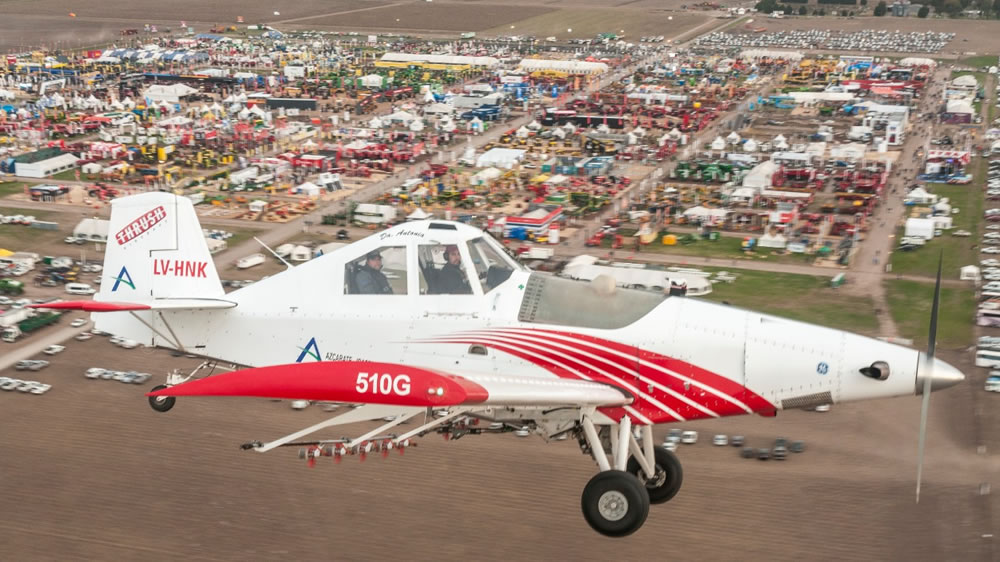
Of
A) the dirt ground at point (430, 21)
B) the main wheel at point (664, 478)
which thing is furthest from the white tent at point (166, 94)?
the main wheel at point (664, 478)

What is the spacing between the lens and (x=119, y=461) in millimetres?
28875

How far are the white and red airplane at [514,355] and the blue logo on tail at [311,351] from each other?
0.09 ft

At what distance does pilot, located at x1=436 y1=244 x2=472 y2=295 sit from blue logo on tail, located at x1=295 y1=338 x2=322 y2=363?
2584mm

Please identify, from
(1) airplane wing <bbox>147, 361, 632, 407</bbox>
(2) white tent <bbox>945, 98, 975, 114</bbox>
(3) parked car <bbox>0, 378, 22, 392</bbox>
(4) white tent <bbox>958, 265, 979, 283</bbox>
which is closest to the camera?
(1) airplane wing <bbox>147, 361, 632, 407</bbox>

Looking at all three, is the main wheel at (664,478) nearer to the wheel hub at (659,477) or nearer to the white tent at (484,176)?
the wheel hub at (659,477)

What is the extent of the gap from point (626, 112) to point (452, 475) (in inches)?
3021

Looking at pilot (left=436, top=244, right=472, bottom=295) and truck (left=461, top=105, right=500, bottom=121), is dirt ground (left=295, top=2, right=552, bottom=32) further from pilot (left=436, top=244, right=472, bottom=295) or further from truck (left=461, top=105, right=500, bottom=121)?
pilot (left=436, top=244, right=472, bottom=295)

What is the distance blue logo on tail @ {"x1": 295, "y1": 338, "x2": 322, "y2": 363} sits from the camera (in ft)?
60.6

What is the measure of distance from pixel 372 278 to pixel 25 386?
22178mm

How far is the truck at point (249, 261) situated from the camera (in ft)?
169

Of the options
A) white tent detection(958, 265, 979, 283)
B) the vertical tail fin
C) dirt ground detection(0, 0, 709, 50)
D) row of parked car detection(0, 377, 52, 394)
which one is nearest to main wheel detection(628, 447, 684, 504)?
the vertical tail fin

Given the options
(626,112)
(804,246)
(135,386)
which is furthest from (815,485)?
(626,112)

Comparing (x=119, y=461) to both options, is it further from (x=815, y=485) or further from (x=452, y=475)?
(x=815, y=485)

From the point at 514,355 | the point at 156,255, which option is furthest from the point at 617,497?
the point at 156,255
